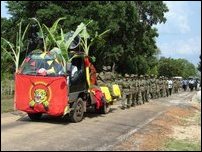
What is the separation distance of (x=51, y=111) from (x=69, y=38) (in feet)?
9.42

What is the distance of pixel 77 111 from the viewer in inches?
671

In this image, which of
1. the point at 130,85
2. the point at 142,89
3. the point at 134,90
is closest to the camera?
the point at 130,85

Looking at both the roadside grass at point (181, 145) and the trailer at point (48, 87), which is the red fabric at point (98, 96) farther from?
the roadside grass at point (181, 145)

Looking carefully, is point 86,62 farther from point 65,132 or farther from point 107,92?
point 65,132

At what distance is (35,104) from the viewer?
52.6 ft

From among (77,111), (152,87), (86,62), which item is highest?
(86,62)

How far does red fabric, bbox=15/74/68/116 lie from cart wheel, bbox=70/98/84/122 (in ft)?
2.59

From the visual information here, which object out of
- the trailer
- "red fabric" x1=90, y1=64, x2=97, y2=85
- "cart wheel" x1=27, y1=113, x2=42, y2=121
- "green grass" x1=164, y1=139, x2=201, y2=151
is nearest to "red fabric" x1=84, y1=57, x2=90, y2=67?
"red fabric" x1=90, y1=64, x2=97, y2=85

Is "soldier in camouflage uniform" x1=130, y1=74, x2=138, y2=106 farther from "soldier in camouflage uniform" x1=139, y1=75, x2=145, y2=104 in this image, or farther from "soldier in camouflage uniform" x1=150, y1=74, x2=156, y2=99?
"soldier in camouflage uniform" x1=150, y1=74, x2=156, y2=99

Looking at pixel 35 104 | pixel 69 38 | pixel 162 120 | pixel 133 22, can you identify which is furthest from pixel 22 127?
pixel 133 22

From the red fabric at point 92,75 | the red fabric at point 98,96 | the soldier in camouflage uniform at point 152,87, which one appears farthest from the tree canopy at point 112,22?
the red fabric at point 92,75

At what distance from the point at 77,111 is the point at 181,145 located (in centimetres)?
492

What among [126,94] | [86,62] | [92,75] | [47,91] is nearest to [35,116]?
[47,91]

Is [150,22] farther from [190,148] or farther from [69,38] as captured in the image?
[190,148]
